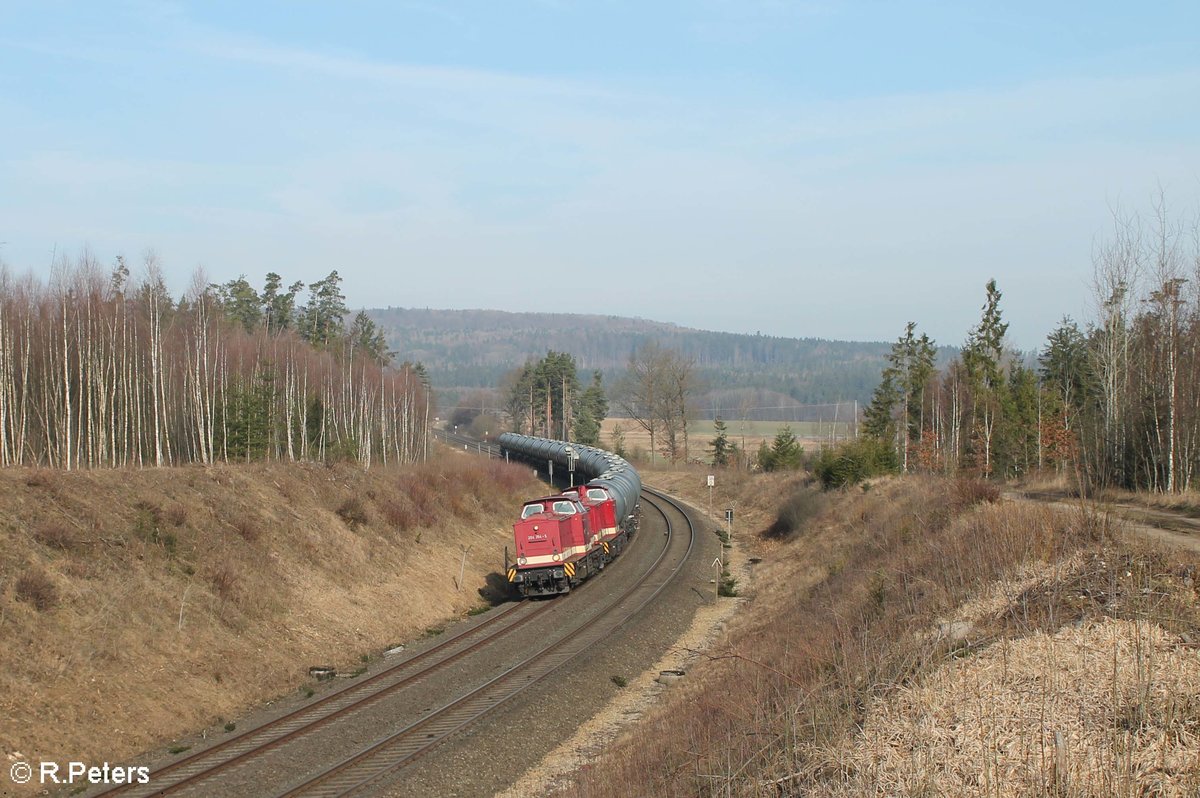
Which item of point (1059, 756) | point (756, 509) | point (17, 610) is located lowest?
point (756, 509)

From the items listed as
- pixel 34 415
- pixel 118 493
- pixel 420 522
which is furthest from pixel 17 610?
pixel 34 415

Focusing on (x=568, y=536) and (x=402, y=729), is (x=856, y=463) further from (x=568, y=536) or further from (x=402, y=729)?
(x=402, y=729)

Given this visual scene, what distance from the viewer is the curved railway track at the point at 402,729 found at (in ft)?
41.7

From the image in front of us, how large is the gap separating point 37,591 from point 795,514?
107 feet

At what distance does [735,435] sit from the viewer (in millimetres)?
151500

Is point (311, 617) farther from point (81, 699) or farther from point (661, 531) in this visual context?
point (661, 531)

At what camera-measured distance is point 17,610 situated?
15.8 meters

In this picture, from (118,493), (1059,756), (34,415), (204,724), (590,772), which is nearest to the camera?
(1059,756)

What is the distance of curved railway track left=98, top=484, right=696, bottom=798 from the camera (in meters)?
12.7

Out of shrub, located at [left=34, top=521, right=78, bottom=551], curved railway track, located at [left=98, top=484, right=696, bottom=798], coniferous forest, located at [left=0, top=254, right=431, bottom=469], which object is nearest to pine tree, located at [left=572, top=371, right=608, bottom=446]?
coniferous forest, located at [left=0, top=254, right=431, bottom=469]

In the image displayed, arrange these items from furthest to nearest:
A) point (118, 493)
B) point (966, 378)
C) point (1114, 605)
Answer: point (966, 378) → point (118, 493) → point (1114, 605)

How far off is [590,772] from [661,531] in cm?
3324

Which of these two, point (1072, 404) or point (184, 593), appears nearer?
point (184, 593)

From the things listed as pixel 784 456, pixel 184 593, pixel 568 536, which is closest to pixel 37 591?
pixel 184 593
